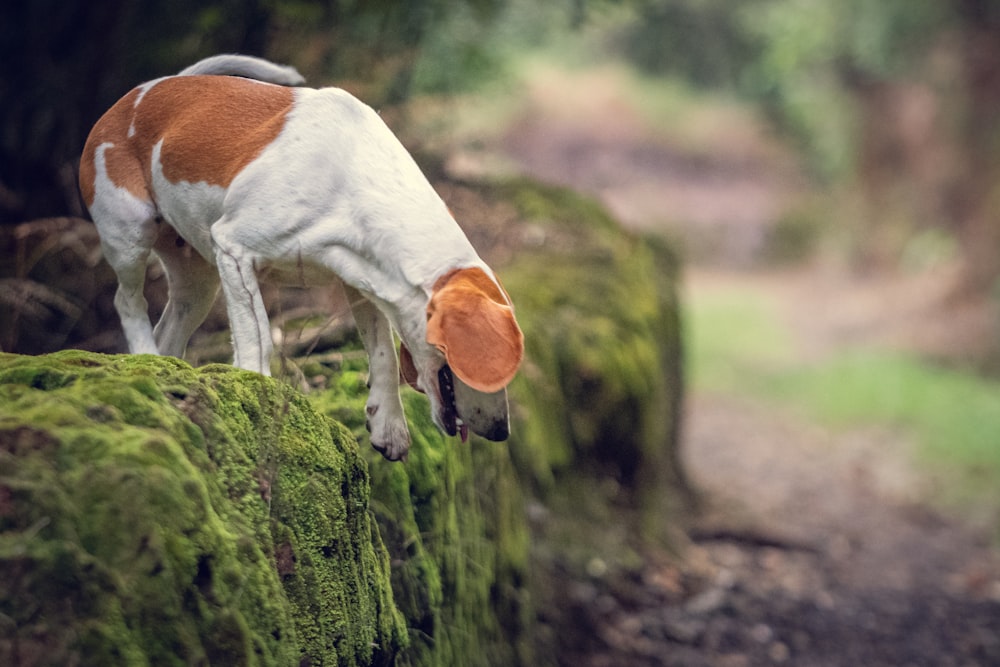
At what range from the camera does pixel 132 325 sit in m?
3.13

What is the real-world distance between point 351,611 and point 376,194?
3.65 feet

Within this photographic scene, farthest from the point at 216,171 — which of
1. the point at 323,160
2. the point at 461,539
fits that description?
the point at 461,539

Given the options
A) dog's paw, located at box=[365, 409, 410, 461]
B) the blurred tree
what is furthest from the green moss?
the blurred tree

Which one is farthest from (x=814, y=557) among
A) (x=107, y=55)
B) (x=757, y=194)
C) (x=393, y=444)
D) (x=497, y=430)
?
(x=757, y=194)

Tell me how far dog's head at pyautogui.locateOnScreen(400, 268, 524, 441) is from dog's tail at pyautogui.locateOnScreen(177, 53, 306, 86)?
127cm

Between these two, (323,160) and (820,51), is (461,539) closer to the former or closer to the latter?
(323,160)

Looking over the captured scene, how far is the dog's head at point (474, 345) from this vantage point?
239 centimetres

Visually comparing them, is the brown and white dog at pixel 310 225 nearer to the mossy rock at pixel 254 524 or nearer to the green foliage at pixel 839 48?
the mossy rock at pixel 254 524

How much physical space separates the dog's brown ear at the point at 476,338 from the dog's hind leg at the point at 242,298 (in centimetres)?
59

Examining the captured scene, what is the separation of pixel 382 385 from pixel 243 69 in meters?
1.26

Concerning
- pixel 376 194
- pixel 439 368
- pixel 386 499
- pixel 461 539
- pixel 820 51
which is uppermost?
pixel 820 51

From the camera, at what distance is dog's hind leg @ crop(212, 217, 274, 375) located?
2740mm

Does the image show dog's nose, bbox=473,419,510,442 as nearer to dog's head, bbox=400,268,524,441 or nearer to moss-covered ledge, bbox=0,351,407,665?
dog's head, bbox=400,268,524,441

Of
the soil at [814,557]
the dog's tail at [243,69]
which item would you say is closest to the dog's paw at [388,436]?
the dog's tail at [243,69]
